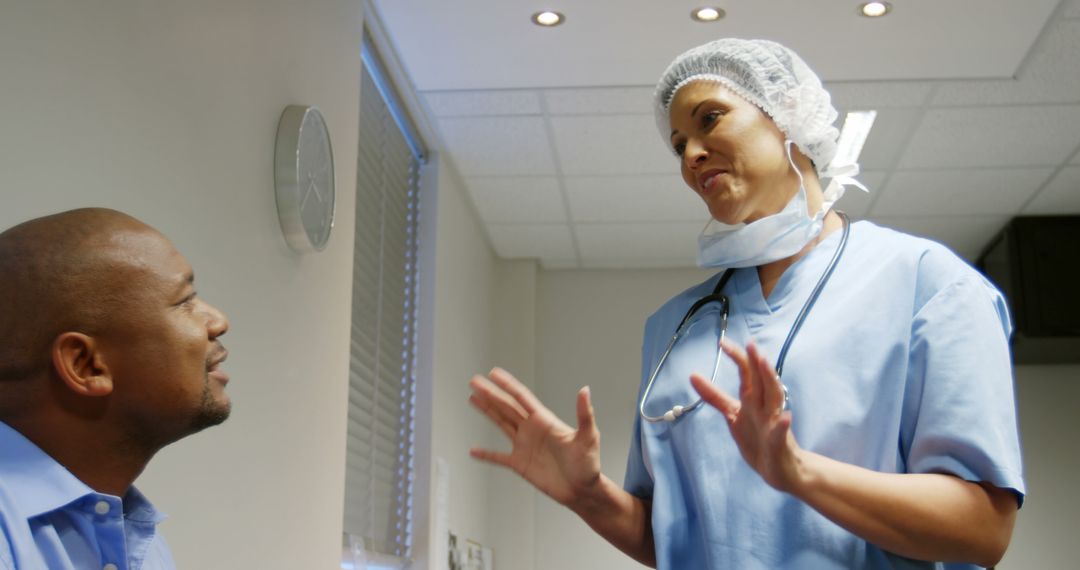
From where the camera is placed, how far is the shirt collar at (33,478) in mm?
923

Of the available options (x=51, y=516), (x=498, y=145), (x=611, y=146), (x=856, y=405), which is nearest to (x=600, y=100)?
(x=611, y=146)

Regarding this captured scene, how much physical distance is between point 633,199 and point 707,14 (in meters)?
1.63

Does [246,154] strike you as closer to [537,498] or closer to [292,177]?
[292,177]

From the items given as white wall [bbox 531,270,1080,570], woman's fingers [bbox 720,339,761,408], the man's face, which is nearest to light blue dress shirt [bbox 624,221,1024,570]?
woman's fingers [bbox 720,339,761,408]

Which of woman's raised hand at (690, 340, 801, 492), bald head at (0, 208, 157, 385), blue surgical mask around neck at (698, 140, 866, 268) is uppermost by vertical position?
blue surgical mask around neck at (698, 140, 866, 268)

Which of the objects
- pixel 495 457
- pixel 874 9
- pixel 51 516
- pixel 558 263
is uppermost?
pixel 558 263

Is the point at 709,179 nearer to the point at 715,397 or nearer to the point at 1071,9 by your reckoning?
the point at 715,397

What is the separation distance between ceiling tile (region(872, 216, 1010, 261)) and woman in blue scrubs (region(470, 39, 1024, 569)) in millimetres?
3891

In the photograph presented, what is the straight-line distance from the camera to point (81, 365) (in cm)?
100

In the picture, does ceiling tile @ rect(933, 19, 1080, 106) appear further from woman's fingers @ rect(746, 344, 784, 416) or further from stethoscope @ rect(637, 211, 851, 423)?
woman's fingers @ rect(746, 344, 784, 416)

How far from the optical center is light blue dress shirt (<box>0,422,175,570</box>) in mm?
878

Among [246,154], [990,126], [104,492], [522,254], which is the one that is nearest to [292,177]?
[246,154]

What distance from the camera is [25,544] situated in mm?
869

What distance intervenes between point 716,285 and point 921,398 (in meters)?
0.36
